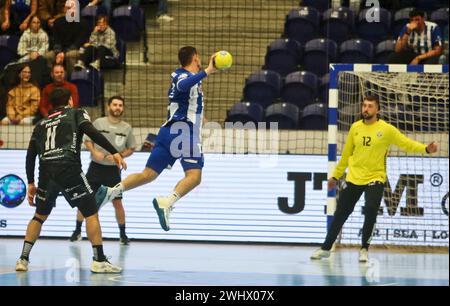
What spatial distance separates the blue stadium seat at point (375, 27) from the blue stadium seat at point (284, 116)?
2.52 m

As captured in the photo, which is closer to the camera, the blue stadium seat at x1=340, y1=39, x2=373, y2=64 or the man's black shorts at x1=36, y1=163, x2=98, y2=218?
the man's black shorts at x1=36, y1=163, x2=98, y2=218

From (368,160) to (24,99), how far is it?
21.0ft

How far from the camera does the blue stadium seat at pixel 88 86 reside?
15.9 m

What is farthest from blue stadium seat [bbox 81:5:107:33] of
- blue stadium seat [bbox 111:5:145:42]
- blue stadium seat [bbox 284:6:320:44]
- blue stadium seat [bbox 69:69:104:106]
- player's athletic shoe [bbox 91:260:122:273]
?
player's athletic shoe [bbox 91:260:122:273]

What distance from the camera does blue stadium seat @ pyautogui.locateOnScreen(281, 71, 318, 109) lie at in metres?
15.7

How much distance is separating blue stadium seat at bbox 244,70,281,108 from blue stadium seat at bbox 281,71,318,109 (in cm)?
18

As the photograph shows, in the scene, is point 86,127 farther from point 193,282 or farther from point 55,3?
point 55,3

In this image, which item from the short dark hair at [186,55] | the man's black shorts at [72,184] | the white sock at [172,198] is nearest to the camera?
the man's black shorts at [72,184]

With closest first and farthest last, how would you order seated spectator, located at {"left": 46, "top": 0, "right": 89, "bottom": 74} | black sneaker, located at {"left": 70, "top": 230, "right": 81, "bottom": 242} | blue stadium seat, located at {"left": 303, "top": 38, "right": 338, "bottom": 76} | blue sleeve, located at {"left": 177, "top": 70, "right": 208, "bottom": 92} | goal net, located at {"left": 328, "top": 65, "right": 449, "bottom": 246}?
1. blue sleeve, located at {"left": 177, "top": 70, "right": 208, "bottom": 92}
2. goal net, located at {"left": 328, "top": 65, "right": 449, "bottom": 246}
3. black sneaker, located at {"left": 70, "top": 230, "right": 81, "bottom": 242}
4. blue stadium seat, located at {"left": 303, "top": 38, "right": 338, "bottom": 76}
5. seated spectator, located at {"left": 46, "top": 0, "right": 89, "bottom": 74}

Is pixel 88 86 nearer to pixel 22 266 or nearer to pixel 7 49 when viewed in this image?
pixel 7 49

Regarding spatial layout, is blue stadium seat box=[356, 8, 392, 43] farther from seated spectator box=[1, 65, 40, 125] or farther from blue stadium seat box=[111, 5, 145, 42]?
seated spectator box=[1, 65, 40, 125]

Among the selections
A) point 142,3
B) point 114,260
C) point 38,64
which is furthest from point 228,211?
point 142,3

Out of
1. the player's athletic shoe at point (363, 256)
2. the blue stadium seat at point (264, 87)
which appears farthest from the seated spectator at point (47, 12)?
the player's athletic shoe at point (363, 256)

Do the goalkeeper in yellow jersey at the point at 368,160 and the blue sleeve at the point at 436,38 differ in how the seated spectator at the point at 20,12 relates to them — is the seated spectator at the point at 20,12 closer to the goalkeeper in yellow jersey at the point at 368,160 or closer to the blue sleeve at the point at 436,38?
the blue sleeve at the point at 436,38
